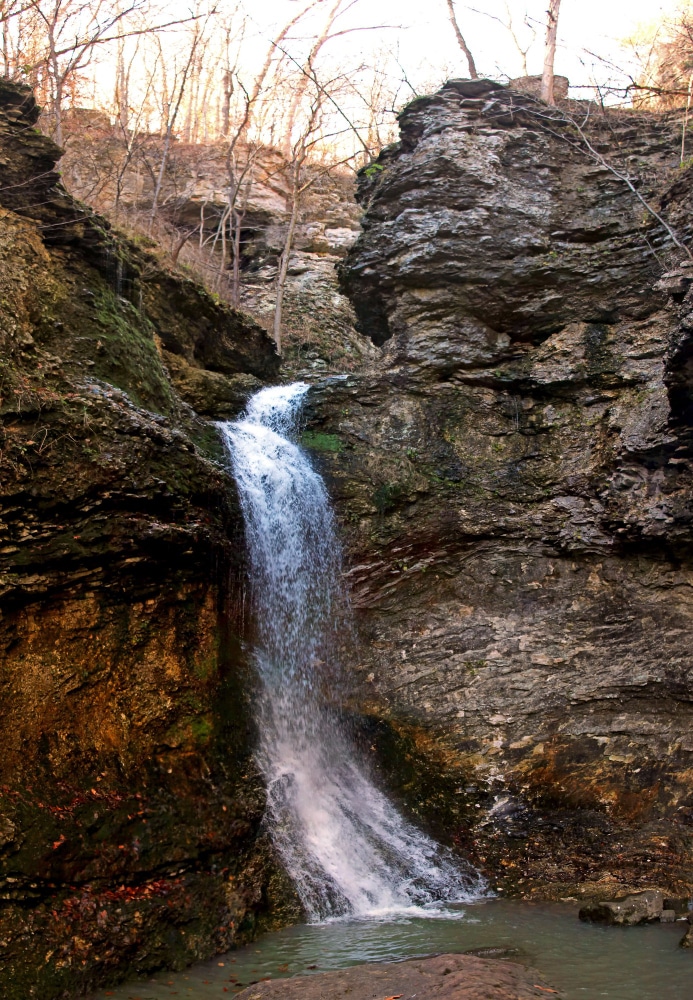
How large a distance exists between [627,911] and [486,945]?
1491 millimetres

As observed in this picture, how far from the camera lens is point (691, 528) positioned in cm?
890

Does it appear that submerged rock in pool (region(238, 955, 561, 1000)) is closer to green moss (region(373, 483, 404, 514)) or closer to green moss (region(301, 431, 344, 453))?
green moss (region(373, 483, 404, 514))

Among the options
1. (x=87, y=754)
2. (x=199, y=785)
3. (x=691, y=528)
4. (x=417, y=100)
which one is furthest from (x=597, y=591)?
(x=417, y=100)

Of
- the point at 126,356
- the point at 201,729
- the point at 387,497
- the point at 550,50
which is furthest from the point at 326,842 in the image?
the point at 550,50

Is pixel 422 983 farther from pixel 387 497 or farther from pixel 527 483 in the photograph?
pixel 527 483

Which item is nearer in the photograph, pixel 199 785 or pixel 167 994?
pixel 167 994

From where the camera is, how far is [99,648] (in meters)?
6.56

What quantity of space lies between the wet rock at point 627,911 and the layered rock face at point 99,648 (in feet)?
9.80

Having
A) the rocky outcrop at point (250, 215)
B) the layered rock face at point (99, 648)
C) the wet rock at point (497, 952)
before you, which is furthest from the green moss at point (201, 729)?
the rocky outcrop at point (250, 215)

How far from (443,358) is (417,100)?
5361mm

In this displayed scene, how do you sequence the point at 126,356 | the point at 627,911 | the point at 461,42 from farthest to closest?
the point at 461,42 → the point at 126,356 → the point at 627,911

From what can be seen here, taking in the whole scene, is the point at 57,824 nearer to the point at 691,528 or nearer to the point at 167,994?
the point at 167,994

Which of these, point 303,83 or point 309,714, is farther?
point 303,83

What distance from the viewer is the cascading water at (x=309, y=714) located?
721 centimetres
